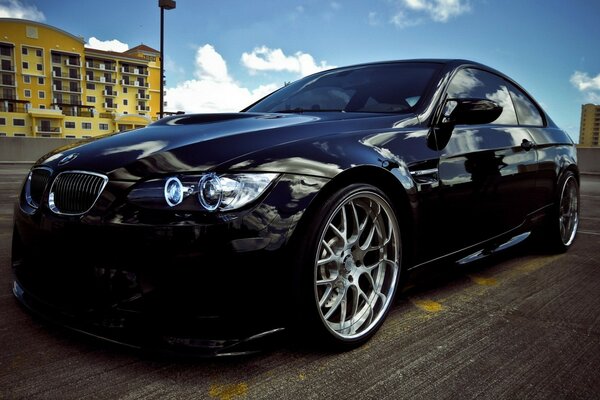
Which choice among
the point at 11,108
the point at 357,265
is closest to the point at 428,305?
the point at 357,265

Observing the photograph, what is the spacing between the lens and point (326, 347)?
1.93m

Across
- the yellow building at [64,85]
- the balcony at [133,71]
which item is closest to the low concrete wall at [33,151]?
the yellow building at [64,85]

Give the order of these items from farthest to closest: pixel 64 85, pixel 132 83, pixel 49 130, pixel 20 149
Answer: pixel 132 83
pixel 64 85
pixel 49 130
pixel 20 149

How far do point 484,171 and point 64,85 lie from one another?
307 ft

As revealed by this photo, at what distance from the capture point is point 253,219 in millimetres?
1661

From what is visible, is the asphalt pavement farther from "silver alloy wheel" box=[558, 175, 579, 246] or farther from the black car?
"silver alloy wheel" box=[558, 175, 579, 246]

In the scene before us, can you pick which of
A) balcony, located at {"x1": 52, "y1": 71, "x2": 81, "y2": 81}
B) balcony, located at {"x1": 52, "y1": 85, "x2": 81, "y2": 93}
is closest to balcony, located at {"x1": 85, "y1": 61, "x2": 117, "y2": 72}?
balcony, located at {"x1": 52, "y1": 71, "x2": 81, "y2": 81}

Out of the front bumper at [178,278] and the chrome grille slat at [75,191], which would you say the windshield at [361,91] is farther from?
the chrome grille slat at [75,191]

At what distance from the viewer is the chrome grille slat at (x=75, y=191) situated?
1.78 m

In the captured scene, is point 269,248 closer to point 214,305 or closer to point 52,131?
point 214,305

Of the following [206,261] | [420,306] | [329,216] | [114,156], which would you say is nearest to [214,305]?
[206,261]

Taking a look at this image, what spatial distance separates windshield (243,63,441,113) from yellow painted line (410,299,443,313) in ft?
3.34

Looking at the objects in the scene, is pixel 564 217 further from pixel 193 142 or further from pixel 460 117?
pixel 193 142

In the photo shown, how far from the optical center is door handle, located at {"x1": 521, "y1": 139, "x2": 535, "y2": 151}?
3184mm
